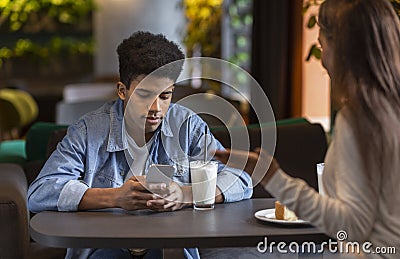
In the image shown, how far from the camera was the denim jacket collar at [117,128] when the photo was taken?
8.35ft

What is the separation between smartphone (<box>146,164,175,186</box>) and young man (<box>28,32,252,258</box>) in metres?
0.04

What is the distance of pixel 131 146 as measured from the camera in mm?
2578

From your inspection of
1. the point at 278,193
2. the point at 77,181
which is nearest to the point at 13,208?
the point at 77,181

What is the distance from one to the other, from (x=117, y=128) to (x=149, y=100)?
17 cm

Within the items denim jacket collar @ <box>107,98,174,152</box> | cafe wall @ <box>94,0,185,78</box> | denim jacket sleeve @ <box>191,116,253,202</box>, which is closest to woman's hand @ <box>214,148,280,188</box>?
denim jacket sleeve @ <box>191,116,253,202</box>

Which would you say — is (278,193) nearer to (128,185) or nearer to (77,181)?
(128,185)

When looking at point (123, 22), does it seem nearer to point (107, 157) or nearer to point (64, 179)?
point (107, 157)

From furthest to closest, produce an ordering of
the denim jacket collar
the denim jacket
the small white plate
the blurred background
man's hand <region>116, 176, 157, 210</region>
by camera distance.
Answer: the blurred background < the denim jacket collar < the denim jacket < man's hand <region>116, 176, 157, 210</region> < the small white plate

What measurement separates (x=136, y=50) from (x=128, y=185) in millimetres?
435

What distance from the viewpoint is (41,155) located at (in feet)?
11.5

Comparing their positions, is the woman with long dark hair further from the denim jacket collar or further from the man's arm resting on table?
the denim jacket collar

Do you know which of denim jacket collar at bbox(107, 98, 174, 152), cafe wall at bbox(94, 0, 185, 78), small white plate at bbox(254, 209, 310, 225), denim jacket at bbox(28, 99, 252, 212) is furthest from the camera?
cafe wall at bbox(94, 0, 185, 78)

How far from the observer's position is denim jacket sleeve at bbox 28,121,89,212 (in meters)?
2.37

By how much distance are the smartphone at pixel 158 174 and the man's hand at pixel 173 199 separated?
26 mm
